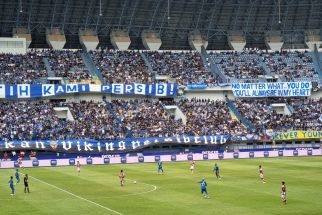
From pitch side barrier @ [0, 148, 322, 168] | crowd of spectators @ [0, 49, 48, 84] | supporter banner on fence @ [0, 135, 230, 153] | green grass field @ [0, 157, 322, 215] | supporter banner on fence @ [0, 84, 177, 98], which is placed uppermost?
crowd of spectators @ [0, 49, 48, 84]

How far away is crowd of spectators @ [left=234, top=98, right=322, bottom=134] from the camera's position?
98.5 meters

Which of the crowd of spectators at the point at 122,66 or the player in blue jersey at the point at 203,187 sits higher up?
the crowd of spectators at the point at 122,66

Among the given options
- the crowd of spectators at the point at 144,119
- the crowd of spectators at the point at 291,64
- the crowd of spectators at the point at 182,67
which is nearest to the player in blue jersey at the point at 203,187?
the crowd of spectators at the point at 144,119

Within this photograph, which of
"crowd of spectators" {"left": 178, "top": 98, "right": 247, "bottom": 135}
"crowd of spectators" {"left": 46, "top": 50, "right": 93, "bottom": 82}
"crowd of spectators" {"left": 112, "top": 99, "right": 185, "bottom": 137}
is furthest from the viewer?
"crowd of spectators" {"left": 46, "top": 50, "right": 93, "bottom": 82}

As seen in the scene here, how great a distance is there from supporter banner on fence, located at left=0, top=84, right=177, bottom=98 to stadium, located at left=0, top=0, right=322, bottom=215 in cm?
16

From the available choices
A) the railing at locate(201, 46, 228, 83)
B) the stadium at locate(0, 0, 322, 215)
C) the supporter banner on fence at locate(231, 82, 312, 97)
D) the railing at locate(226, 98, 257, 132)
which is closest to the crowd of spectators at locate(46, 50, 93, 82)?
the stadium at locate(0, 0, 322, 215)

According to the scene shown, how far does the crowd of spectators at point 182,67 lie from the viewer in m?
107

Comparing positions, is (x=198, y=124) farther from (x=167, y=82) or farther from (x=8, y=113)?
(x=8, y=113)

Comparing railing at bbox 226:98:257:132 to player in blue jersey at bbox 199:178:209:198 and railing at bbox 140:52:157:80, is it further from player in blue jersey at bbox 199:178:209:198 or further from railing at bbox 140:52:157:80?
player in blue jersey at bbox 199:178:209:198

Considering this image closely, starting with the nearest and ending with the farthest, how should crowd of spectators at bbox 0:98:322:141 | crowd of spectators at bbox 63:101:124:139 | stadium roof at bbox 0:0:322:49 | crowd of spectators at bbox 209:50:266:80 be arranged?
crowd of spectators at bbox 0:98:322:141 < crowd of spectators at bbox 63:101:124:139 < stadium roof at bbox 0:0:322:49 < crowd of spectators at bbox 209:50:266:80

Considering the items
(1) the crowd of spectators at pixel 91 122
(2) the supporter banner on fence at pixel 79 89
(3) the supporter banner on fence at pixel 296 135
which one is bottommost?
(3) the supporter banner on fence at pixel 296 135

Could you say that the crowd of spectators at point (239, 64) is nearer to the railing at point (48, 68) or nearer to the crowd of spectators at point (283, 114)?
the crowd of spectators at point (283, 114)

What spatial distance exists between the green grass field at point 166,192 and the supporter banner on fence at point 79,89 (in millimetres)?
23935

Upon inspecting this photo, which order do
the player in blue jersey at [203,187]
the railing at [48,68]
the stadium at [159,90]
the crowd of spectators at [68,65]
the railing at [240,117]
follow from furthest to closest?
the crowd of spectators at [68,65] < the railing at [48,68] < the railing at [240,117] < the stadium at [159,90] < the player in blue jersey at [203,187]
